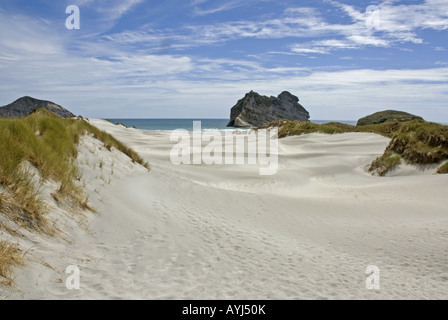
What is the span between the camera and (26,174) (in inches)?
165

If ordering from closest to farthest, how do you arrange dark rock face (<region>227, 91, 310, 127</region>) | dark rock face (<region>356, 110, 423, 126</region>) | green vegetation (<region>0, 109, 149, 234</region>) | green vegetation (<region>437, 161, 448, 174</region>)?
green vegetation (<region>0, 109, 149, 234</region>), green vegetation (<region>437, 161, 448, 174</region>), dark rock face (<region>356, 110, 423, 126</region>), dark rock face (<region>227, 91, 310, 127</region>)

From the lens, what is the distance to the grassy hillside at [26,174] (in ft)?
11.2

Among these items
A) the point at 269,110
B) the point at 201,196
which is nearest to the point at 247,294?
the point at 201,196

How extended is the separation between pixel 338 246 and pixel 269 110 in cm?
8879

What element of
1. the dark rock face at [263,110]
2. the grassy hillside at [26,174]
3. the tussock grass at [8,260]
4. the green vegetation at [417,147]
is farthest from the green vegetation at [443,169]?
the dark rock face at [263,110]

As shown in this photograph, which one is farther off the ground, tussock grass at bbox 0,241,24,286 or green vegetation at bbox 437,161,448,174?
green vegetation at bbox 437,161,448,174

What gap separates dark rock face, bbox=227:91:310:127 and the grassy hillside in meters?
76.9

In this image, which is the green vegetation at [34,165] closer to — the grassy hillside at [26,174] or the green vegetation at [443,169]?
the grassy hillside at [26,174]

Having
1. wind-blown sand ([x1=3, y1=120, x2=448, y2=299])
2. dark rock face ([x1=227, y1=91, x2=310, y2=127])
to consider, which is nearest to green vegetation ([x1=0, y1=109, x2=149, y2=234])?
wind-blown sand ([x1=3, y1=120, x2=448, y2=299])

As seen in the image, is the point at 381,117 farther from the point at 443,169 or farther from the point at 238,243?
the point at 238,243

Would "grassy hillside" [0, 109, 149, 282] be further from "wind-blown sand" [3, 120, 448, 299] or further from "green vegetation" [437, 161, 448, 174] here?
"green vegetation" [437, 161, 448, 174]

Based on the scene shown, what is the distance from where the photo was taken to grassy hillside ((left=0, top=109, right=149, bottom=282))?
3420mm

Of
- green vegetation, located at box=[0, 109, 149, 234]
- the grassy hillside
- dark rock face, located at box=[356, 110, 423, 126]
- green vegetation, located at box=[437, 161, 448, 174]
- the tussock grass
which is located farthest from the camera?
dark rock face, located at box=[356, 110, 423, 126]
